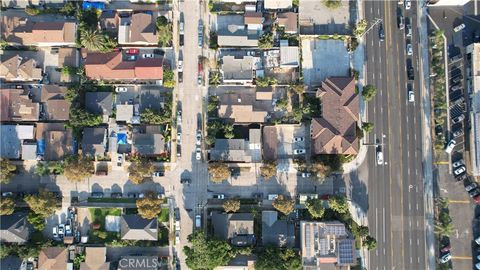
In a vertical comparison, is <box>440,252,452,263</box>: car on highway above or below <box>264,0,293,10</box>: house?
below

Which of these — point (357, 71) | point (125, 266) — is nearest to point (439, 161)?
point (357, 71)

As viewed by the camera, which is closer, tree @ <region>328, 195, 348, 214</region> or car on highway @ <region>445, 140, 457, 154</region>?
tree @ <region>328, 195, 348, 214</region>

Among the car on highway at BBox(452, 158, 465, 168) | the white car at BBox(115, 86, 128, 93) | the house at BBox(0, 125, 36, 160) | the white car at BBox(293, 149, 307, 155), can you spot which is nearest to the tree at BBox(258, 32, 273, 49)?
the white car at BBox(293, 149, 307, 155)

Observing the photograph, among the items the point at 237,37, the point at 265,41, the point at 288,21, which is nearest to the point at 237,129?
the point at 237,37

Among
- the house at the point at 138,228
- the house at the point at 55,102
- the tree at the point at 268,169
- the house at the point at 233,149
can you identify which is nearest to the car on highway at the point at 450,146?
the tree at the point at 268,169

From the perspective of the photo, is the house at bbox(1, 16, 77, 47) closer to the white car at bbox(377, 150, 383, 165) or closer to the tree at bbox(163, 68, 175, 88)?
the tree at bbox(163, 68, 175, 88)

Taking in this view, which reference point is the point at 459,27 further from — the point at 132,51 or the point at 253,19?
the point at 132,51

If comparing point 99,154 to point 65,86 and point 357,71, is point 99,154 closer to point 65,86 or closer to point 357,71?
point 65,86
